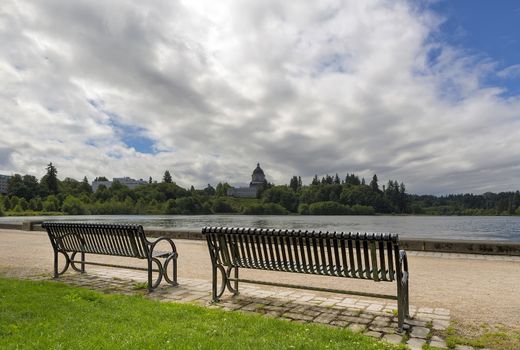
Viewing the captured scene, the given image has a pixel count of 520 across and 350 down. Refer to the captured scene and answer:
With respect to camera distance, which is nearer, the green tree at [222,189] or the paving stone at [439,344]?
the paving stone at [439,344]

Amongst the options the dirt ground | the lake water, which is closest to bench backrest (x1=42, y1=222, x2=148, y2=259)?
the dirt ground

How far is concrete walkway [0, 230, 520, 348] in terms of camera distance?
5352 millimetres

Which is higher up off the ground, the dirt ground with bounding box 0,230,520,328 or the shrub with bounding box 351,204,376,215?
the shrub with bounding box 351,204,376,215

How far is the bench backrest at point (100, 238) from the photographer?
745 centimetres

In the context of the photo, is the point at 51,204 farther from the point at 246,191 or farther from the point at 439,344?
the point at 439,344

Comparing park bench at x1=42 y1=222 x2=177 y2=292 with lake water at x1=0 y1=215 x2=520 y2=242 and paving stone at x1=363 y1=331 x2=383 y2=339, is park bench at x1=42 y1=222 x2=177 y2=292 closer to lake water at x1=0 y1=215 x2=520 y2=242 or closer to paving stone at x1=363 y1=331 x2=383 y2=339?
paving stone at x1=363 y1=331 x2=383 y2=339

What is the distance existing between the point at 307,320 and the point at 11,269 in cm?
719

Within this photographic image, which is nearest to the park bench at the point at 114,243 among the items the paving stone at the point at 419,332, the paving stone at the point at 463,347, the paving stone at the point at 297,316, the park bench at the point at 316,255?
the park bench at the point at 316,255

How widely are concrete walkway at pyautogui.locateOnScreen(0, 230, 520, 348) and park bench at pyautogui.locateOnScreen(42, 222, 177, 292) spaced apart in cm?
36

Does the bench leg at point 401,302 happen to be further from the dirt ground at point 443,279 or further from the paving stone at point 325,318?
the dirt ground at point 443,279

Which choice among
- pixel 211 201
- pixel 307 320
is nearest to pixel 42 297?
pixel 307 320

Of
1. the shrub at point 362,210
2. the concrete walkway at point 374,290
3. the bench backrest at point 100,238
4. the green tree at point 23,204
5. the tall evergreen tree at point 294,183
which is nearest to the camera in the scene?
the concrete walkway at point 374,290

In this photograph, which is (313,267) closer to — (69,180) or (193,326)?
(193,326)

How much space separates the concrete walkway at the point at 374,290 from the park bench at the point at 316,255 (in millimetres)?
299
